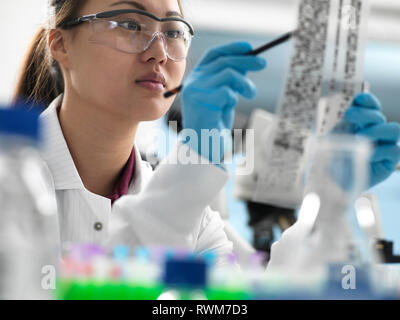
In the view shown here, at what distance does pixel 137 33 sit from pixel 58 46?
310mm

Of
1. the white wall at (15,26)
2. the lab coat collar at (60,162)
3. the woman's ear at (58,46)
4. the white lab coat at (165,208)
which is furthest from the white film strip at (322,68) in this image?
the white wall at (15,26)

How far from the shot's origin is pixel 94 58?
1065 millimetres

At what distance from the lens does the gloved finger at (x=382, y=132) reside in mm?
801

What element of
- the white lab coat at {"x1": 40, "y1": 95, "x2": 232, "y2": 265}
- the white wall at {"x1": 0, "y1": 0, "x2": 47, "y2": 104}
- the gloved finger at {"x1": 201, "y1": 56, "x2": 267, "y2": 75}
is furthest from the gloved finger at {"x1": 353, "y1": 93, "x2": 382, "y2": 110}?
the white wall at {"x1": 0, "y1": 0, "x2": 47, "y2": 104}

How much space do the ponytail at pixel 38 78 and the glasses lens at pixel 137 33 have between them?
346mm

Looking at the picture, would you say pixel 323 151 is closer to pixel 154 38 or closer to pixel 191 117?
pixel 191 117

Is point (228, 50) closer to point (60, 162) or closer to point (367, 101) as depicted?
point (367, 101)

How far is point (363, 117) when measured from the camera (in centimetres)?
79

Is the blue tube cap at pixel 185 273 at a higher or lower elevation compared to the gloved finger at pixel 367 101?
lower

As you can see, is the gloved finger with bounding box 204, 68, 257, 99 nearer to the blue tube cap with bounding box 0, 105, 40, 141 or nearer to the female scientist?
the female scientist

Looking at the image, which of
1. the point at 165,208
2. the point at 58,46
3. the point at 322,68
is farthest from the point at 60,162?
the point at 322,68

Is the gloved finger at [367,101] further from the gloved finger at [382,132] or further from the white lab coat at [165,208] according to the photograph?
the white lab coat at [165,208]
